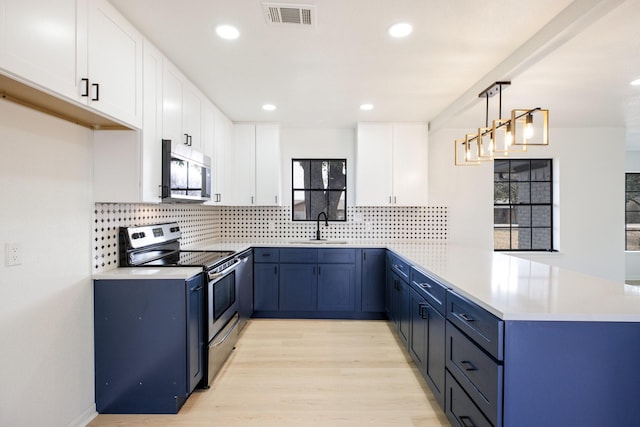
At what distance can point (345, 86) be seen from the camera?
2934 millimetres

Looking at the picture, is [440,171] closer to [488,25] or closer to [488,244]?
[488,244]

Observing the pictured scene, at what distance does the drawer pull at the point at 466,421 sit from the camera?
5.37 feet

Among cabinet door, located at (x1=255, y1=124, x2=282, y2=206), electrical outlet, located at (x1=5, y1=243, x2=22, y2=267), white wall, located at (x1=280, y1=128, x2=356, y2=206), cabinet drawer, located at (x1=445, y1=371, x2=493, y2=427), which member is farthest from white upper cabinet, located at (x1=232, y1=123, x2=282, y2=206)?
cabinet drawer, located at (x1=445, y1=371, x2=493, y2=427)

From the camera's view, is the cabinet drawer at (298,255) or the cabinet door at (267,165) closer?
the cabinet drawer at (298,255)

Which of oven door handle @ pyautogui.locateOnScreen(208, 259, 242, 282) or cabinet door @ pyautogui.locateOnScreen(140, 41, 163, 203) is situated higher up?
cabinet door @ pyautogui.locateOnScreen(140, 41, 163, 203)

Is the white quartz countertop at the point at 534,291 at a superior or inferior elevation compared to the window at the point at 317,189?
inferior

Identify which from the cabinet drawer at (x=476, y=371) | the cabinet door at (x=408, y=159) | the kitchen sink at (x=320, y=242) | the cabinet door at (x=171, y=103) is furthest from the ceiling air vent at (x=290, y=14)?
the kitchen sink at (x=320, y=242)

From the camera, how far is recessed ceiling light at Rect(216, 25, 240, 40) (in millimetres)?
2007

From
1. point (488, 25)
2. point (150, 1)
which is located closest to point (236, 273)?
point (150, 1)

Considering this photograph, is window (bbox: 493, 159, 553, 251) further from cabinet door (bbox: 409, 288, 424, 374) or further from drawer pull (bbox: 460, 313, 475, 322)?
drawer pull (bbox: 460, 313, 475, 322)

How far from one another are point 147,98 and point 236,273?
5.68 feet

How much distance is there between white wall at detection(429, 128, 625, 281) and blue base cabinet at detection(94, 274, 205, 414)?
340 cm

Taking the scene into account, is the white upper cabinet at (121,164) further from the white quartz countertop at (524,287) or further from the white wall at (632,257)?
the white wall at (632,257)

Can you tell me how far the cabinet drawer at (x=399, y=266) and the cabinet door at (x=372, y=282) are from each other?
333mm
